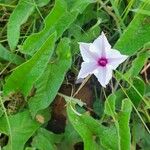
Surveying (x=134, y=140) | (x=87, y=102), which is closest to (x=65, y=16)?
(x=87, y=102)

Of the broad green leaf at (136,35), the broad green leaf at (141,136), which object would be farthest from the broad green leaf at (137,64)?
the broad green leaf at (141,136)

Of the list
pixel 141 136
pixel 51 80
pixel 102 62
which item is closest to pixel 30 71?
pixel 51 80

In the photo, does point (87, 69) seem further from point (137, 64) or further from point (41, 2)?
point (41, 2)

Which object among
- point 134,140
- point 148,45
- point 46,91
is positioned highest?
point 148,45

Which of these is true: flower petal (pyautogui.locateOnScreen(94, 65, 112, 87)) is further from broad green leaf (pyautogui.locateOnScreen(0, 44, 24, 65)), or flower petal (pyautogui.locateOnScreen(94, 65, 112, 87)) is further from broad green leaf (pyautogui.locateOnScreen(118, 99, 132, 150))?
broad green leaf (pyautogui.locateOnScreen(0, 44, 24, 65))

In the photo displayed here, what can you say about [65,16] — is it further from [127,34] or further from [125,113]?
[125,113]

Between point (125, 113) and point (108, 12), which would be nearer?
point (125, 113)
